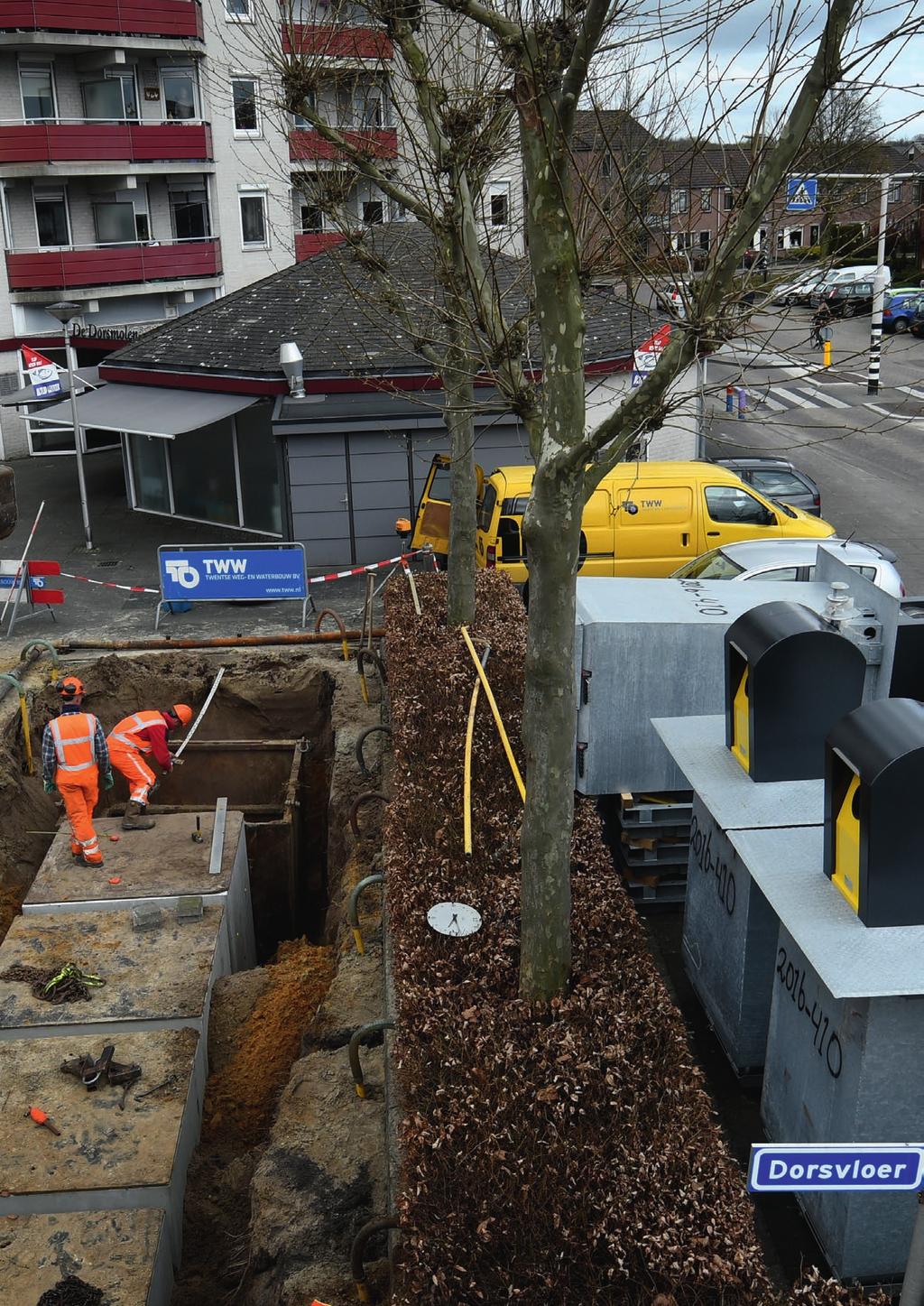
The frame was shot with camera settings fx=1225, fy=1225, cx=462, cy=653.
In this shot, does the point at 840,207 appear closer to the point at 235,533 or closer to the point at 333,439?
the point at 333,439

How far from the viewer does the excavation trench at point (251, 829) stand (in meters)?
8.48

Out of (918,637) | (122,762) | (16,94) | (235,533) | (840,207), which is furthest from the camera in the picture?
(16,94)

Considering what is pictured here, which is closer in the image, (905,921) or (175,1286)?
(905,921)

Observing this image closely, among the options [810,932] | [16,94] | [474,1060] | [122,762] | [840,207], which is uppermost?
[16,94]

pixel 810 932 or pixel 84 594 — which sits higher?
pixel 810 932

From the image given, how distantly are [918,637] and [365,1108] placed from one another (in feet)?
18.9

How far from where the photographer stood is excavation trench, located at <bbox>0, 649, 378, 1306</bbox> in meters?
8.48

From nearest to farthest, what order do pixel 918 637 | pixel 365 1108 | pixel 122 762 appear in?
1. pixel 365 1108
2. pixel 918 637
3. pixel 122 762

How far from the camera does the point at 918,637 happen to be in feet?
32.4

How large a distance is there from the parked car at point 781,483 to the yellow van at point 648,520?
3.50 metres

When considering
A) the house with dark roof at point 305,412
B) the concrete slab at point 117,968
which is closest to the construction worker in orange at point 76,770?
the concrete slab at point 117,968

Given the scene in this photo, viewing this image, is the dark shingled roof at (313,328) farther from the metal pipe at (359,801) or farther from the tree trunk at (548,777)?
the tree trunk at (548,777)

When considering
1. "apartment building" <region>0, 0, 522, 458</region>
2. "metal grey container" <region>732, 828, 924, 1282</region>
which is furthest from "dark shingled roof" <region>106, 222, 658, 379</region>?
"metal grey container" <region>732, 828, 924, 1282</region>

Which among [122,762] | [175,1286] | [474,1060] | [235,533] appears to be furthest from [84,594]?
[474,1060]
